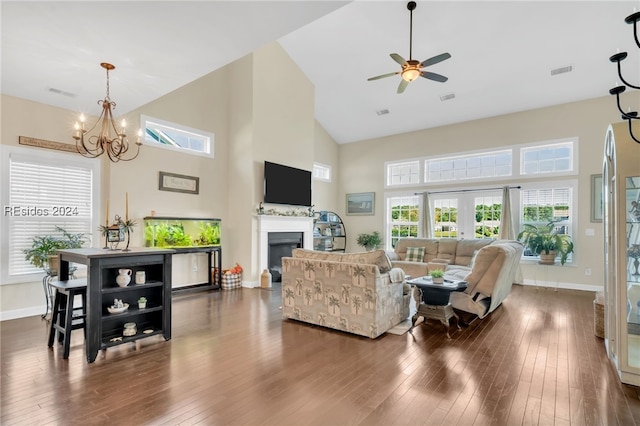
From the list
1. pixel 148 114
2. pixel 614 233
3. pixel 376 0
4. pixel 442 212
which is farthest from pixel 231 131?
pixel 614 233

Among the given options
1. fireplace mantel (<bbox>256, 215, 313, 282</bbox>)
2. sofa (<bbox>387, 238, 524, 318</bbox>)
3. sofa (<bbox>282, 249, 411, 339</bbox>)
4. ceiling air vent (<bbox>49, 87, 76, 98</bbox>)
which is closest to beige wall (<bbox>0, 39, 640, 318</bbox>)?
fireplace mantel (<bbox>256, 215, 313, 282</bbox>)

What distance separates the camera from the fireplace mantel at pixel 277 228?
6633mm

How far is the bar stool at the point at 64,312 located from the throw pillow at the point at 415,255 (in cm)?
566

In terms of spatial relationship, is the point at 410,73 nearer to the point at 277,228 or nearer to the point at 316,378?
the point at 316,378

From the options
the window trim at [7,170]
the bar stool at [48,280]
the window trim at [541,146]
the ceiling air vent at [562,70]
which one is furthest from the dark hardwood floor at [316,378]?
the ceiling air vent at [562,70]

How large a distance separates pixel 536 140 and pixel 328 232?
17.9 ft

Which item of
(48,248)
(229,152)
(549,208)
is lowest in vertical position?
(48,248)

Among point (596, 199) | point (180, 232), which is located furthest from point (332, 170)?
point (596, 199)

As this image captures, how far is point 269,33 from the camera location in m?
2.84

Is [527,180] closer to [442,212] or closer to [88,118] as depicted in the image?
[442,212]

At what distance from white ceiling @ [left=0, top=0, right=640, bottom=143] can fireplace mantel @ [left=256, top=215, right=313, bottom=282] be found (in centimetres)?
314

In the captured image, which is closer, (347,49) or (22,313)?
(22,313)

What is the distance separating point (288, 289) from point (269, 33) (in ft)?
9.70

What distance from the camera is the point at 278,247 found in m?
7.17
